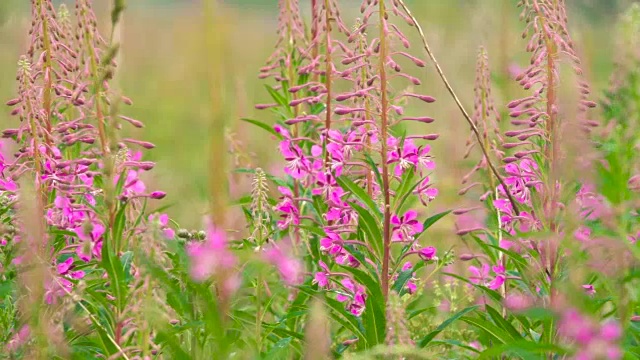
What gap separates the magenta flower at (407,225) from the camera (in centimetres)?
279

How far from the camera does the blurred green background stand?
2042mm

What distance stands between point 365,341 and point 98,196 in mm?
980

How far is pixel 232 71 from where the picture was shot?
1.91 metres

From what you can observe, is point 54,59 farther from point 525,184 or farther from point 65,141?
point 525,184

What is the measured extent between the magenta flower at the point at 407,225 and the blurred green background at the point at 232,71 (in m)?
0.72

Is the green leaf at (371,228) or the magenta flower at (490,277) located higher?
the green leaf at (371,228)

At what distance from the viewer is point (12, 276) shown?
8.26 feet

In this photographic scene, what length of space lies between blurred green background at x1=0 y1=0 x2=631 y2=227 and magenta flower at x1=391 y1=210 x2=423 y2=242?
0.72 meters

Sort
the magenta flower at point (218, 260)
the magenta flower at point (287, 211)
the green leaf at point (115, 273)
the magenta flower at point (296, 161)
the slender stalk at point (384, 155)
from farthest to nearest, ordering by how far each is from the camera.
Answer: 1. the magenta flower at point (296, 161)
2. the magenta flower at point (287, 211)
3. the slender stalk at point (384, 155)
4. the green leaf at point (115, 273)
5. the magenta flower at point (218, 260)

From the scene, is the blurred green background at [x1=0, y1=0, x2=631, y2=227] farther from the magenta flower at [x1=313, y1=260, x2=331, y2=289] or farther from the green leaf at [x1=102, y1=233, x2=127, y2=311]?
the magenta flower at [x1=313, y1=260, x2=331, y2=289]

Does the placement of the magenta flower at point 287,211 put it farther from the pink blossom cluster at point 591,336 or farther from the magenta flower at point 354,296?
the pink blossom cluster at point 591,336

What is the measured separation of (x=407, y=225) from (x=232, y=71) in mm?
1067

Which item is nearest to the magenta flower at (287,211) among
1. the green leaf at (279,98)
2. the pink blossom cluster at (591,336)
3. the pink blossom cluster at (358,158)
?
the pink blossom cluster at (358,158)

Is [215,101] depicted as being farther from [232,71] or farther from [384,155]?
[384,155]
